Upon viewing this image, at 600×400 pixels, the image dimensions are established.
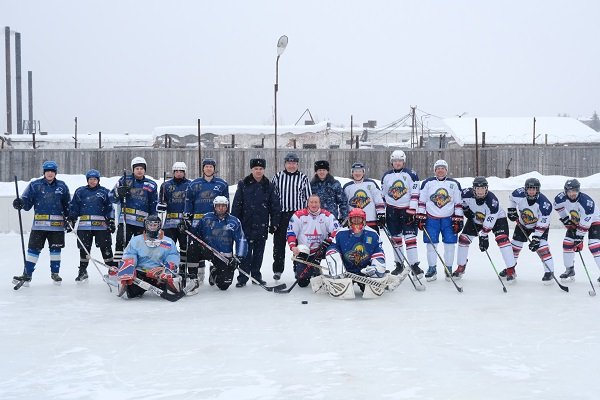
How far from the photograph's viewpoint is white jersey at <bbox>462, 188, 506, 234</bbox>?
7223 mm

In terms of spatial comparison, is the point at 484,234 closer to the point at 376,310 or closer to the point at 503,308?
the point at 503,308

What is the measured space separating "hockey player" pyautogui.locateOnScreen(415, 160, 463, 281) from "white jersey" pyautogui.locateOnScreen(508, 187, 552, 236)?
2.09ft

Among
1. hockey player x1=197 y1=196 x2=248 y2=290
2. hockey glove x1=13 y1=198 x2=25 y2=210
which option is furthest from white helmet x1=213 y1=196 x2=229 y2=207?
hockey glove x1=13 y1=198 x2=25 y2=210

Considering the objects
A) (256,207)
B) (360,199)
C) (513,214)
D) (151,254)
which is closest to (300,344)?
(151,254)

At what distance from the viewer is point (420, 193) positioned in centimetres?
743

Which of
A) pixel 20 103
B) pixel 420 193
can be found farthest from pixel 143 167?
pixel 20 103

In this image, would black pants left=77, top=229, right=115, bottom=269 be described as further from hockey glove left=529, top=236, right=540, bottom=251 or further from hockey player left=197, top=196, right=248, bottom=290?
hockey glove left=529, top=236, right=540, bottom=251

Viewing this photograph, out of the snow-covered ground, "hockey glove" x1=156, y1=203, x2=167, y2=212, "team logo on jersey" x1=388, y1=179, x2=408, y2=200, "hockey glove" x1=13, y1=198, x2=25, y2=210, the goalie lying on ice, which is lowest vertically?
the snow-covered ground

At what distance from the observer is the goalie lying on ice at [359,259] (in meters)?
6.38

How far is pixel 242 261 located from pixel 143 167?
1.50 m

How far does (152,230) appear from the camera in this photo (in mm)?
6309

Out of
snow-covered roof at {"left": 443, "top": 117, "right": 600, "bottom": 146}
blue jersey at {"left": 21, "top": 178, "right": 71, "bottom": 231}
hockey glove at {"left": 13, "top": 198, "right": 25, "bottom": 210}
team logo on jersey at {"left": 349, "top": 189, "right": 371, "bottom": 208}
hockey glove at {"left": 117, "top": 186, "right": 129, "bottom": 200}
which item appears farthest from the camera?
snow-covered roof at {"left": 443, "top": 117, "right": 600, "bottom": 146}

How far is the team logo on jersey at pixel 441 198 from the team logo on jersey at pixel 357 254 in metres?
1.27

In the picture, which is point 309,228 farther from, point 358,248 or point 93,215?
point 93,215
